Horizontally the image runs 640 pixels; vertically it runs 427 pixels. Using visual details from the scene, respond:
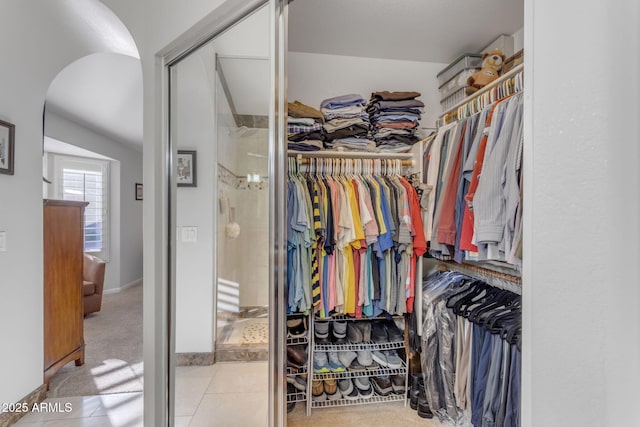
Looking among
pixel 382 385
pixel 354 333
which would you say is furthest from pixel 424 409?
pixel 354 333

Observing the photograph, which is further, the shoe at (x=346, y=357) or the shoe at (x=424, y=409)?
the shoe at (x=346, y=357)

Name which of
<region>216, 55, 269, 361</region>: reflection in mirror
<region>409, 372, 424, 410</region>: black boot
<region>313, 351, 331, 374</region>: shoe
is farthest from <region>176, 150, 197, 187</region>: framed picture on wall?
<region>409, 372, 424, 410</region>: black boot

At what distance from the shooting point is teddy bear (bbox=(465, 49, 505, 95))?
1653 mm

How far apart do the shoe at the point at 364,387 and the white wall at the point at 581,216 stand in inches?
65.3

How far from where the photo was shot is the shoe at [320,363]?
70.6 inches

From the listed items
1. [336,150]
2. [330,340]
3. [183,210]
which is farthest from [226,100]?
[330,340]

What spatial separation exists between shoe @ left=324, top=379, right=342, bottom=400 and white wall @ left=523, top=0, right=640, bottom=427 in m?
1.63

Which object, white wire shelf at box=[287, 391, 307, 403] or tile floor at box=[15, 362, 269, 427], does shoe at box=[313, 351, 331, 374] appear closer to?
white wire shelf at box=[287, 391, 307, 403]

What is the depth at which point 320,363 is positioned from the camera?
183cm

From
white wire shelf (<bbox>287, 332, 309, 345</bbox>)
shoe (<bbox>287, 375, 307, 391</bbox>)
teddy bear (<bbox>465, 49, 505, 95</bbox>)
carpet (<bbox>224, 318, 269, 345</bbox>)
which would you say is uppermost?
teddy bear (<bbox>465, 49, 505, 95</bbox>)

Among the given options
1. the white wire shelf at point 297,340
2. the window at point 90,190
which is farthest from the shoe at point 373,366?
the window at point 90,190

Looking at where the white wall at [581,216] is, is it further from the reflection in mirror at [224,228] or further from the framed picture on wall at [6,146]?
the framed picture on wall at [6,146]

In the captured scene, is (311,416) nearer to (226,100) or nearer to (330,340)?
(330,340)

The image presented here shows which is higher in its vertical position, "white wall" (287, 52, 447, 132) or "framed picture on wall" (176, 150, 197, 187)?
"white wall" (287, 52, 447, 132)
